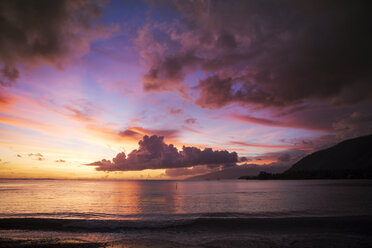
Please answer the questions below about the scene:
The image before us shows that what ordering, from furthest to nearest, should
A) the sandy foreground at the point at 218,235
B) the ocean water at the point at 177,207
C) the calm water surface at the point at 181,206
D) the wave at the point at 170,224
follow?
the calm water surface at the point at 181,206 < the ocean water at the point at 177,207 < the wave at the point at 170,224 < the sandy foreground at the point at 218,235

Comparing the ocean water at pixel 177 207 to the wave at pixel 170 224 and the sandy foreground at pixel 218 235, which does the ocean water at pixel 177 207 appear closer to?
the wave at pixel 170 224

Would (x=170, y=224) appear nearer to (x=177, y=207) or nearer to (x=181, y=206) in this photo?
(x=177, y=207)

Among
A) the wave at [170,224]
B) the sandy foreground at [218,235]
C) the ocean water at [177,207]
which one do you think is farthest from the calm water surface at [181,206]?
the sandy foreground at [218,235]

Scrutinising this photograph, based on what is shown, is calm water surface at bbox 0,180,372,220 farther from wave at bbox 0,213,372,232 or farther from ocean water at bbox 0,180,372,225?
wave at bbox 0,213,372,232

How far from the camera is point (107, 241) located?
20891 millimetres

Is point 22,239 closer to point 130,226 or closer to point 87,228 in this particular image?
point 87,228

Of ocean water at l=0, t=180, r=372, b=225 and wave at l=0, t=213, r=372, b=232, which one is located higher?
wave at l=0, t=213, r=372, b=232

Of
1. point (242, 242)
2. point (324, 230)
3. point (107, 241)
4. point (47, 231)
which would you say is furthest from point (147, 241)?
point (324, 230)

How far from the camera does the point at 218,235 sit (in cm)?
2334

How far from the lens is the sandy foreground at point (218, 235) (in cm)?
1962

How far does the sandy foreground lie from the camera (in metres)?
19.6

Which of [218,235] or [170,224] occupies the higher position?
[218,235]

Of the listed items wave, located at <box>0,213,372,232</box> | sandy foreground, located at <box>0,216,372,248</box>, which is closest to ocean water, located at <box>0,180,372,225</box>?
wave, located at <box>0,213,372,232</box>

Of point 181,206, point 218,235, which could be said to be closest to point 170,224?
point 218,235
